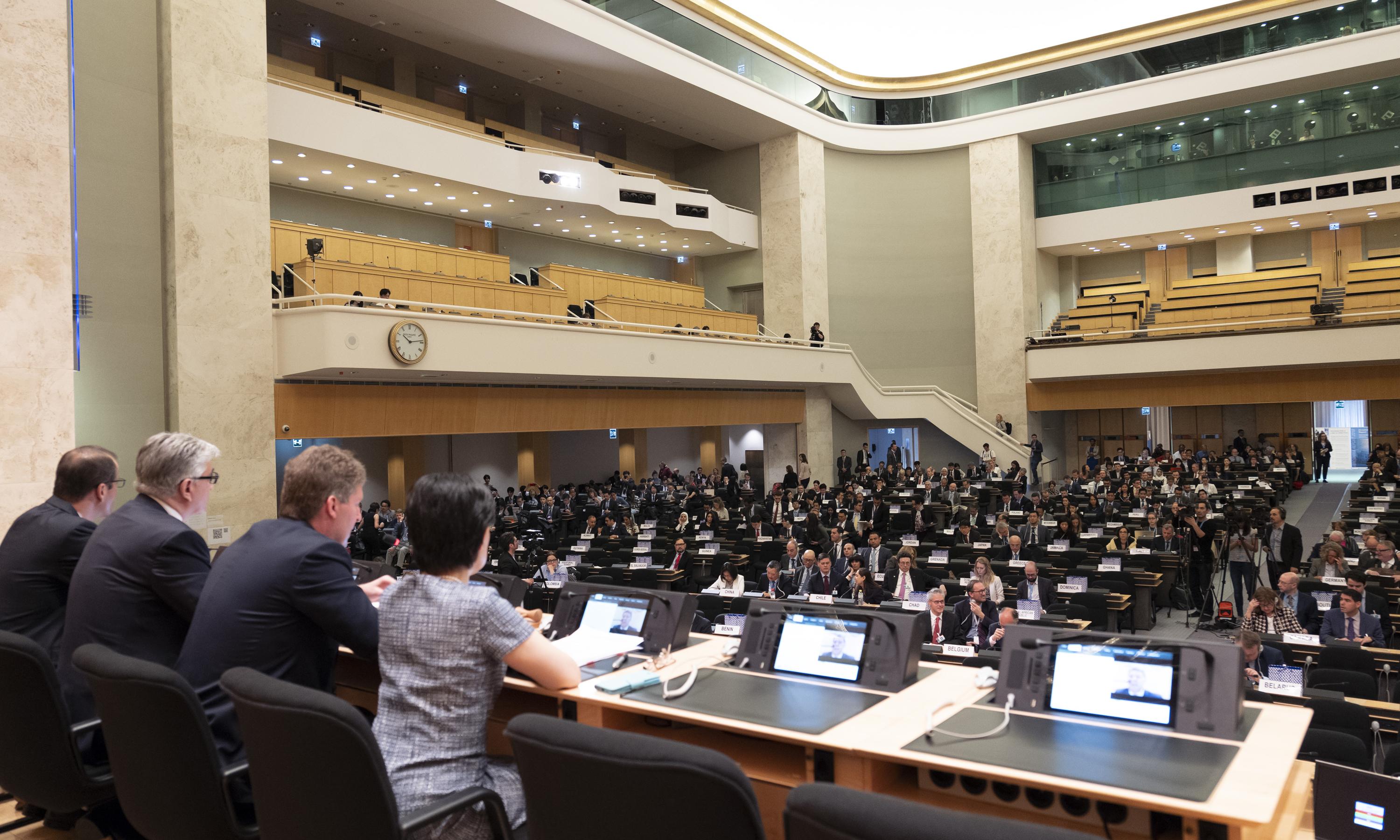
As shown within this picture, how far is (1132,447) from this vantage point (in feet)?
90.9

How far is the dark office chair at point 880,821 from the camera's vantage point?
1087 mm

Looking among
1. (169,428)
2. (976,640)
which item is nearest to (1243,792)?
(976,640)

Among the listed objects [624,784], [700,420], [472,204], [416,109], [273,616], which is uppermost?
[416,109]

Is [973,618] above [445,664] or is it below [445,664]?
below

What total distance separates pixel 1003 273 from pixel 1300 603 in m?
19.8

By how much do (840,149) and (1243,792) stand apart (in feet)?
90.5

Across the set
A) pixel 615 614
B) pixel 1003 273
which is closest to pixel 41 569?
pixel 615 614

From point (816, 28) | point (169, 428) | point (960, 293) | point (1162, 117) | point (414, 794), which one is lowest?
point (414, 794)

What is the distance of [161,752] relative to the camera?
7.42ft

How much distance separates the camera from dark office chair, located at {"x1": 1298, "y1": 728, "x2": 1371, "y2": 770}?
15.4ft

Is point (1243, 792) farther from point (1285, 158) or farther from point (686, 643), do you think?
point (1285, 158)

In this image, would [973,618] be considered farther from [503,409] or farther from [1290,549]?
[503,409]

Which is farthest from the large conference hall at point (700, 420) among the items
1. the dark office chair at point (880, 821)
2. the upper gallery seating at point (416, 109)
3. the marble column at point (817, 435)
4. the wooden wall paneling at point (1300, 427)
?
the wooden wall paneling at point (1300, 427)

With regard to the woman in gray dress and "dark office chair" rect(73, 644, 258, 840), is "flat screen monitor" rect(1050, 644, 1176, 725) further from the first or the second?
"dark office chair" rect(73, 644, 258, 840)
